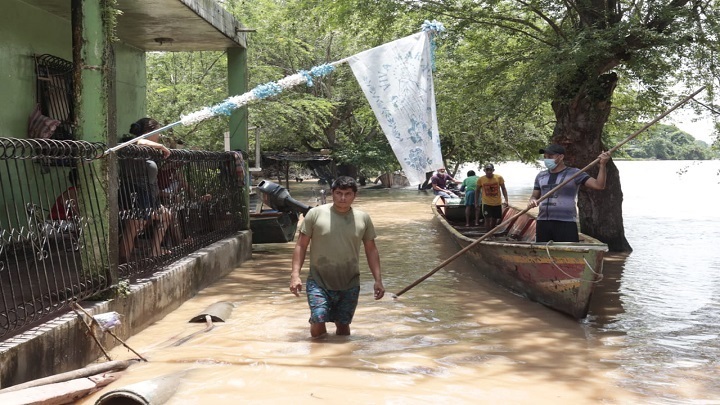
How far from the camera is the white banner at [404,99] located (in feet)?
23.7

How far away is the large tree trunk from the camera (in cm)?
1304

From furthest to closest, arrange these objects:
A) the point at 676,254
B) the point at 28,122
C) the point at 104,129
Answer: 1. the point at 676,254
2. the point at 28,122
3. the point at 104,129

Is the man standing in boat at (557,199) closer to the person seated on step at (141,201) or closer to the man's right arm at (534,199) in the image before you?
the man's right arm at (534,199)

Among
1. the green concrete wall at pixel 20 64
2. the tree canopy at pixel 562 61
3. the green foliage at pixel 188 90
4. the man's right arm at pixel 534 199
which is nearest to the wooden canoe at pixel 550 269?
the man's right arm at pixel 534 199

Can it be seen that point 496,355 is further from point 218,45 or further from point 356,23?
point 356,23

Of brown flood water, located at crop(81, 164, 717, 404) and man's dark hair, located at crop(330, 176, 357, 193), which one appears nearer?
brown flood water, located at crop(81, 164, 717, 404)

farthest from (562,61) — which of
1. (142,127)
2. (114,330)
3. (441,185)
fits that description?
(441,185)

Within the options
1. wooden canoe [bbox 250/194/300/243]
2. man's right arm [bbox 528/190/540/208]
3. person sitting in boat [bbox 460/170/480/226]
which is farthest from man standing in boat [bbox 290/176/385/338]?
person sitting in boat [bbox 460/170/480/226]

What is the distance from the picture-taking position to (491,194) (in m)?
14.1

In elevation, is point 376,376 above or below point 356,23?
below

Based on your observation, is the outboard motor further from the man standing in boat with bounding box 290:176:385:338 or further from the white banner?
the man standing in boat with bounding box 290:176:385:338

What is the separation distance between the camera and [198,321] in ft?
23.3

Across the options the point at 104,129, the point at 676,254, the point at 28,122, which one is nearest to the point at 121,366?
the point at 104,129

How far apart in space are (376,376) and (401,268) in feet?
21.9
